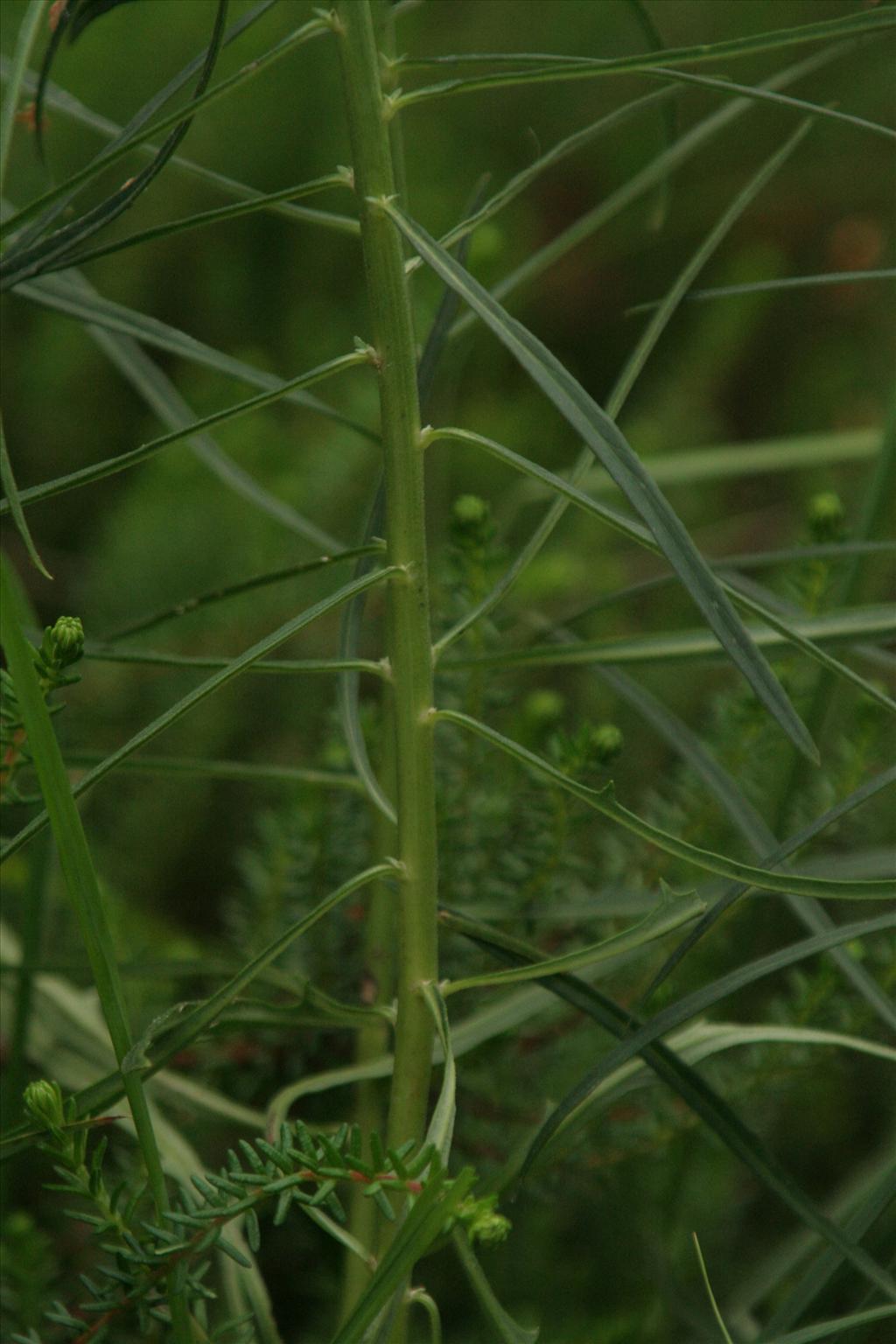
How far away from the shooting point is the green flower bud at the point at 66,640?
22cm

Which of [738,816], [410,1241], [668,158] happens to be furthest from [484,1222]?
[668,158]


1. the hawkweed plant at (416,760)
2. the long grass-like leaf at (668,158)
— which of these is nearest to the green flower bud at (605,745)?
the hawkweed plant at (416,760)

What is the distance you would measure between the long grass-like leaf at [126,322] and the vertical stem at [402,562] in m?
0.03

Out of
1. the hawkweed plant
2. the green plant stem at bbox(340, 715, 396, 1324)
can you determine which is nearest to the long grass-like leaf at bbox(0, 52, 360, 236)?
the hawkweed plant

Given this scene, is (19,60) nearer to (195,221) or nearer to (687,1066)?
(195,221)

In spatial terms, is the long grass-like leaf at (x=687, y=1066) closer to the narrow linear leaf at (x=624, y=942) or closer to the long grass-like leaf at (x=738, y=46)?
the narrow linear leaf at (x=624, y=942)

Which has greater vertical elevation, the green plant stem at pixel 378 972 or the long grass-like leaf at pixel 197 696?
the long grass-like leaf at pixel 197 696

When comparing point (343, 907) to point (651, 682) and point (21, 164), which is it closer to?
point (651, 682)

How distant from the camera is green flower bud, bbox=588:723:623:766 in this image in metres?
0.32

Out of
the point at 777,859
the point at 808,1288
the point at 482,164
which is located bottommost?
the point at 808,1288

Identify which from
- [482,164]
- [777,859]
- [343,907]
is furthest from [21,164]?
[777,859]

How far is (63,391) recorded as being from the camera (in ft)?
2.26

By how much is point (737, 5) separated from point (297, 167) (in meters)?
0.32

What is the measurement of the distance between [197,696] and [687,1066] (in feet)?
0.41
